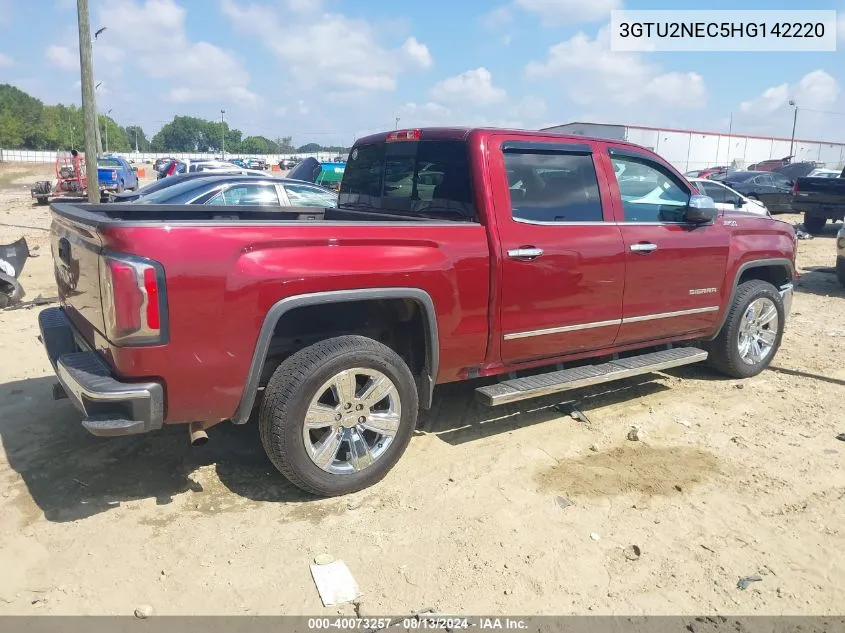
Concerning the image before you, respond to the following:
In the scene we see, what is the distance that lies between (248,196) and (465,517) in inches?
269

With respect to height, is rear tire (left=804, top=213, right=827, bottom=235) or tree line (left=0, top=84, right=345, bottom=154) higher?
tree line (left=0, top=84, right=345, bottom=154)

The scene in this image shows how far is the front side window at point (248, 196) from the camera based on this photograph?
896 cm

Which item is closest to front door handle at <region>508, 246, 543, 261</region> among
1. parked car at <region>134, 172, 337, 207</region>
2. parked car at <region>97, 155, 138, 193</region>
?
parked car at <region>134, 172, 337, 207</region>

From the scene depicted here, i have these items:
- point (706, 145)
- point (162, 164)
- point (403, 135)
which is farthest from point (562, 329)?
point (706, 145)

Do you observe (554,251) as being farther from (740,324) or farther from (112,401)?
(112,401)

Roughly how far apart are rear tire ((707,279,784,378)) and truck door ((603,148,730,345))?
330 millimetres

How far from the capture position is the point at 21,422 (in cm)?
432

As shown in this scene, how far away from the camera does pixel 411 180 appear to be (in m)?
4.38

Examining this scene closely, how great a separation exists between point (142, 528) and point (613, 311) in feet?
10.1

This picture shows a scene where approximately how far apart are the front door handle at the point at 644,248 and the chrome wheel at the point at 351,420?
1931mm

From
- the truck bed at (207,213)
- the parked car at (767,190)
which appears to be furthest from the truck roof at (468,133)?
the parked car at (767,190)

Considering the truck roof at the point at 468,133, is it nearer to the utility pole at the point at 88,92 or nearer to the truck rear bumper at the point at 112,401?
the truck rear bumper at the point at 112,401

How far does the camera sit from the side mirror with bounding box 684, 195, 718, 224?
4570 millimetres

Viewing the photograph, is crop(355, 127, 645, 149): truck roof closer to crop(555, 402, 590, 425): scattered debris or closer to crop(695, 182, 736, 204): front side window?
crop(555, 402, 590, 425): scattered debris
